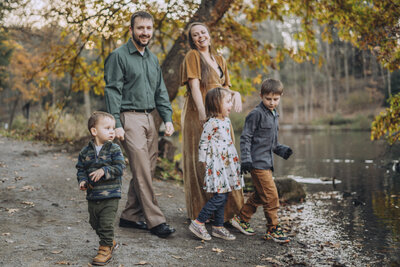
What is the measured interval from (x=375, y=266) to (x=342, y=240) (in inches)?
35.7

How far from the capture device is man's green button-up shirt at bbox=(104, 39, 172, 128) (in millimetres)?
4297

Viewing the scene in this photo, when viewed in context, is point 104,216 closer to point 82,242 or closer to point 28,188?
point 82,242

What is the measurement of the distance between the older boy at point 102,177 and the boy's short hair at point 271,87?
1833 mm

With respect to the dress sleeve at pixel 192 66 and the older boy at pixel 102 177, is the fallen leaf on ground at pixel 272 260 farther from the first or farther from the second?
the dress sleeve at pixel 192 66

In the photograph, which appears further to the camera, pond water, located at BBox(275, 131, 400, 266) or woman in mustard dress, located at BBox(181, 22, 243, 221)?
woman in mustard dress, located at BBox(181, 22, 243, 221)

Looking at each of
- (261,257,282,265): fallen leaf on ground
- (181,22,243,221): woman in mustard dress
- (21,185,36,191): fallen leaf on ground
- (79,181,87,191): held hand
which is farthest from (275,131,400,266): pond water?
(21,185,36,191): fallen leaf on ground

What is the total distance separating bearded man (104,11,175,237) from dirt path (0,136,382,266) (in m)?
0.39

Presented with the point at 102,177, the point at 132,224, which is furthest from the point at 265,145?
the point at 102,177

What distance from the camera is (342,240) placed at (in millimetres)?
4742

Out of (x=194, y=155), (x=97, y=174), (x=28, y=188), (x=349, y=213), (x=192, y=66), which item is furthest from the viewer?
(x=28, y=188)

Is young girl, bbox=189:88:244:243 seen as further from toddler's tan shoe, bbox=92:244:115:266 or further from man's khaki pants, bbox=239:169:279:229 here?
toddler's tan shoe, bbox=92:244:115:266

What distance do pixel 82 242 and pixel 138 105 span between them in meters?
1.52

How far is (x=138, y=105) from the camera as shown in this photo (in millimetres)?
4477

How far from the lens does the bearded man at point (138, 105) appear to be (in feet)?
14.3
